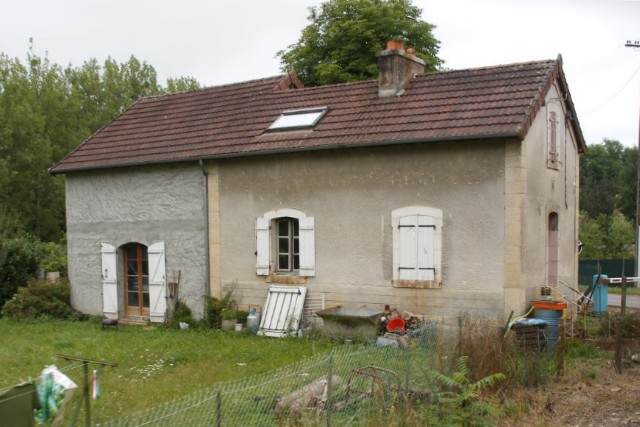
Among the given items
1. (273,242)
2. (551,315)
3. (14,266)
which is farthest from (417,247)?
(14,266)

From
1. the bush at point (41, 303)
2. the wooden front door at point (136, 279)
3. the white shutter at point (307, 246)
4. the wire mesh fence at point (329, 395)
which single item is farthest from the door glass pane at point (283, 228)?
the bush at point (41, 303)

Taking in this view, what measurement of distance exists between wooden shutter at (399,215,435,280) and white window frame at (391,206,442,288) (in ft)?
0.09

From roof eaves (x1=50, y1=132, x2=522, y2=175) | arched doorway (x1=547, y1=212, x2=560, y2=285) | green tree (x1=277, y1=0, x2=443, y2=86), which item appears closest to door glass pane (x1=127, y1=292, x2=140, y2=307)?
roof eaves (x1=50, y1=132, x2=522, y2=175)

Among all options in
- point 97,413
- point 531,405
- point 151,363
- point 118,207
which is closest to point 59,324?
point 118,207

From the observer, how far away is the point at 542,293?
40.9ft

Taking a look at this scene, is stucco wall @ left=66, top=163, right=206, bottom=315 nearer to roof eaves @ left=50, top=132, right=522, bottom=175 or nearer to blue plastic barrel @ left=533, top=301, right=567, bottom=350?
roof eaves @ left=50, top=132, right=522, bottom=175

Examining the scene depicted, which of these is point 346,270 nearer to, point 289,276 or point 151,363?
point 289,276

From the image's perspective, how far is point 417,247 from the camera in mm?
12180

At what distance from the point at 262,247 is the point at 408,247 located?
10.8 feet

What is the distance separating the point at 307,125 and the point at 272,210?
1933 millimetres

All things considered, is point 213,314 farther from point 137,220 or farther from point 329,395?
point 329,395

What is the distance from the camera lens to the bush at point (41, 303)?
16.0 metres

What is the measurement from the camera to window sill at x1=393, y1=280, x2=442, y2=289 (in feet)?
39.5

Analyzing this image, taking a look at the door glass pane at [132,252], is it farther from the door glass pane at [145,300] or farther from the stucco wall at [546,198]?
the stucco wall at [546,198]
